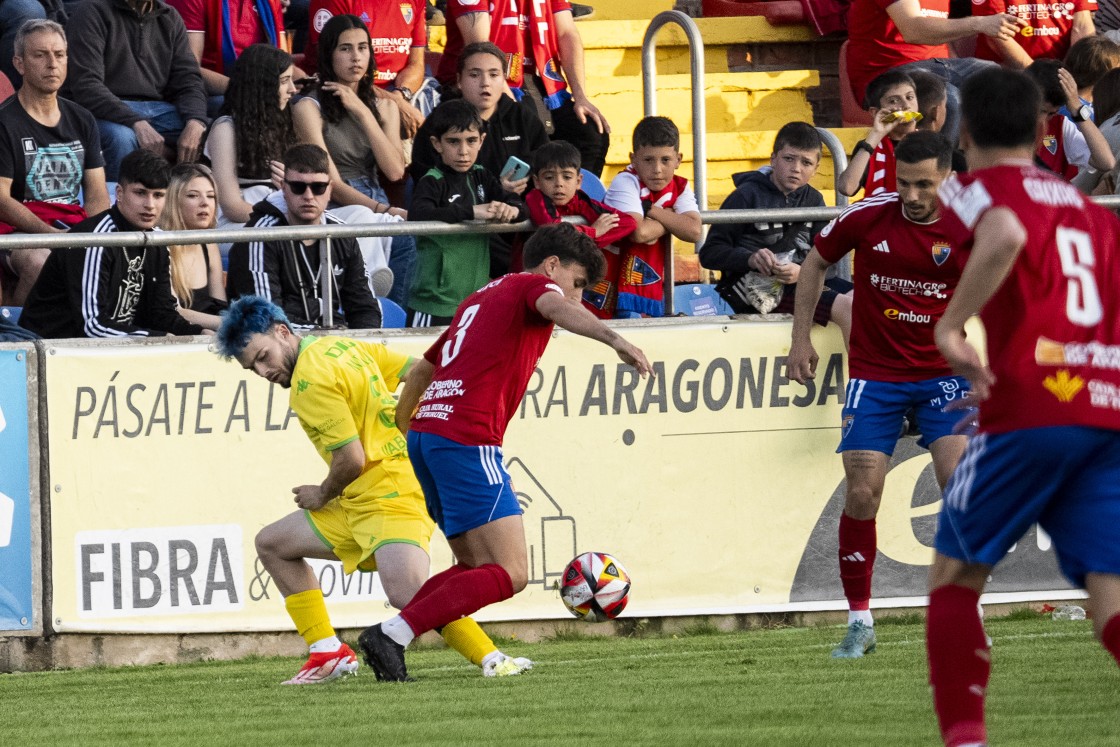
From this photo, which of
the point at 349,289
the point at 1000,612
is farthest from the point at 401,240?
the point at 1000,612

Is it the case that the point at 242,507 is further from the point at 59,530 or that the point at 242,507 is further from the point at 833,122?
the point at 833,122

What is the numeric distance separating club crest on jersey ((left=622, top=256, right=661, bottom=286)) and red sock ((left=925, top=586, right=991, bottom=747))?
533 centimetres

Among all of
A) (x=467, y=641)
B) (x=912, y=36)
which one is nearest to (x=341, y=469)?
(x=467, y=641)

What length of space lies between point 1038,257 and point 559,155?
545 centimetres

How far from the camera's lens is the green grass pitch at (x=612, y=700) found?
579cm

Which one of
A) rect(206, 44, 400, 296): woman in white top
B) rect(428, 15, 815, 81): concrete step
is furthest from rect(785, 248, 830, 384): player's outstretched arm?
rect(428, 15, 815, 81): concrete step

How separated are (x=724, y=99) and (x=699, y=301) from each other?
5080 millimetres

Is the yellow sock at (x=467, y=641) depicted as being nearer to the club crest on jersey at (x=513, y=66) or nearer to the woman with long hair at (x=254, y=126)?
the woman with long hair at (x=254, y=126)

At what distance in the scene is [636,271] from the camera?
32.1 ft

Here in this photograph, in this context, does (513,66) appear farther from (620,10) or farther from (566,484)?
(620,10)

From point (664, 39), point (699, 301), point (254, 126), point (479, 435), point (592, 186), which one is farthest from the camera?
point (664, 39)

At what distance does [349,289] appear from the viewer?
952cm

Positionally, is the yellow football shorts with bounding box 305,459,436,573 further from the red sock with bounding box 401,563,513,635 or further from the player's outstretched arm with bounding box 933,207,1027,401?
the player's outstretched arm with bounding box 933,207,1027,401

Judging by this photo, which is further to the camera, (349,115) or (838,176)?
(349,115)
